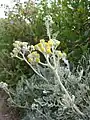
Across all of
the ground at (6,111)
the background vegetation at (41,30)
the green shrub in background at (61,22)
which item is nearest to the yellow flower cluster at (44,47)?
the background vegetation at (41,30)

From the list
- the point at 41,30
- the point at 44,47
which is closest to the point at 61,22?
the point at 41,30

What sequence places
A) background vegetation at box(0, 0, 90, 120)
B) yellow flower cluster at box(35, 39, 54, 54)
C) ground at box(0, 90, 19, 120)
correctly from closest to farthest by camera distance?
1. yellow flower cluster at box(35, 39, 54, 54)
2. background vegetation at box(0, 0, 90, 120)
3. ground at box(0, 90, 19, 120)

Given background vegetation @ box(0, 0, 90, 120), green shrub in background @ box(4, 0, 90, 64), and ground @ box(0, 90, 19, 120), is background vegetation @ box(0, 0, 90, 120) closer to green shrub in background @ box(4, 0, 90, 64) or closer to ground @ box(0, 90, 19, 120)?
green shrub in background @ box(4, 0, 90, 64)

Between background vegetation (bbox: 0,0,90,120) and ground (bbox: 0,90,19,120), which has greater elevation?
background vegetation (bbox: 0,0,90,120)

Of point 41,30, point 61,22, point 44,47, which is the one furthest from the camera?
point 41,30

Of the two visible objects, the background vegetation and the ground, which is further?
the ground

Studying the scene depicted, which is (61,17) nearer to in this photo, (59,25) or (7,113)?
(59,25)

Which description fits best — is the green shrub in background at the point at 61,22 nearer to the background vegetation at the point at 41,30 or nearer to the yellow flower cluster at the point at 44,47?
the background vegetation at the point at 41,30

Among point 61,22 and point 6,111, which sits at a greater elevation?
point 61,22

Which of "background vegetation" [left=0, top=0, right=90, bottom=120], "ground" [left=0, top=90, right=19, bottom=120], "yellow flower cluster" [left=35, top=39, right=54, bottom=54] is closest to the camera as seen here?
"yellow flower cluster" [left=35, top=39, right=54, bottom=54]

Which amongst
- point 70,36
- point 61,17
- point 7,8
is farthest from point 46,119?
point 7,8

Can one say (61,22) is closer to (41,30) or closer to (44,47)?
(41,30)

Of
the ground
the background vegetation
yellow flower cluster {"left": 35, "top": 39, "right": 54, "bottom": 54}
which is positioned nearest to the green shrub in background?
the background vegetation

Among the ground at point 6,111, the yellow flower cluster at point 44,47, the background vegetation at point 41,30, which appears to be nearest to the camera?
the yellow flower cluster at point 44,47
